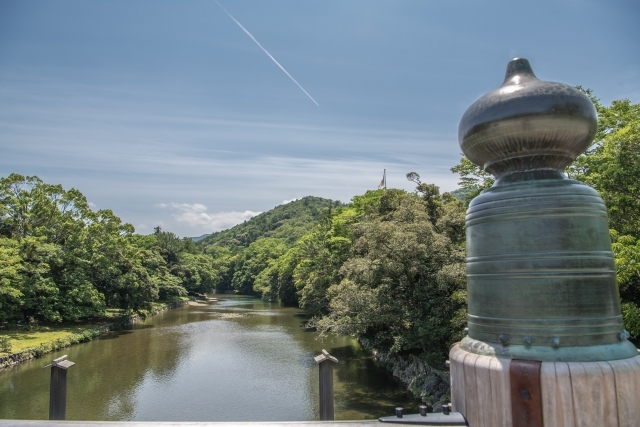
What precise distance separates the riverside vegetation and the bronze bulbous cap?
5853 millimetres

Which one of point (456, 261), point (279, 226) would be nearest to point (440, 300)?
point (456, 261)

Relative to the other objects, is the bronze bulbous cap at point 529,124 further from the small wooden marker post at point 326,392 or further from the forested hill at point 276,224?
the forested hill at point 276,224

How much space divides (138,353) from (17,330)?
6.77 metres

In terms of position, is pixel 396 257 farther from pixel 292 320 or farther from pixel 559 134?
pixel 292 320

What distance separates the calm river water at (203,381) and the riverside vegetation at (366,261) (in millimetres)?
1599

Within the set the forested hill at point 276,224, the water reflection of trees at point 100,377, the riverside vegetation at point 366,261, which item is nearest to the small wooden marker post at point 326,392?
the riverside vegetation at point 366,261

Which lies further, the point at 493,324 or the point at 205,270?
the point at 205,270

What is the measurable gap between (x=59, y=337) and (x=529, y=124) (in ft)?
80.1

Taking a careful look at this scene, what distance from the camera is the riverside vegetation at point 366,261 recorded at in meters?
8.40

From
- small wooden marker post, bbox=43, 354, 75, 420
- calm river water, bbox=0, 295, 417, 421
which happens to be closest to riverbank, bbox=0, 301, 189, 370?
calm river water, bbox=0, 295, 417, 421

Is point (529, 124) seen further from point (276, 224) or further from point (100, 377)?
point (276, 224)

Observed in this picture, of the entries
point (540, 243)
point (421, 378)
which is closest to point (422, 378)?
point (421, 378)

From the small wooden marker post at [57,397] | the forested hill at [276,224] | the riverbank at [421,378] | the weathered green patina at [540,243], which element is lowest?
the riverbank at [421,378]

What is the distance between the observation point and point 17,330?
21219 millimetres
